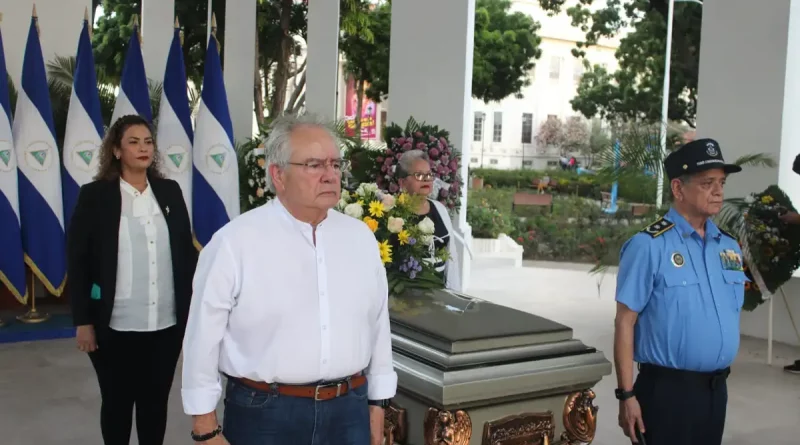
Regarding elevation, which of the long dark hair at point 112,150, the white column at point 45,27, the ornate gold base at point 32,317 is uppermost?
the white column at point 45,27

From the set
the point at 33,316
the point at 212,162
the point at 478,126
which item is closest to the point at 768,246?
the point at 212,162

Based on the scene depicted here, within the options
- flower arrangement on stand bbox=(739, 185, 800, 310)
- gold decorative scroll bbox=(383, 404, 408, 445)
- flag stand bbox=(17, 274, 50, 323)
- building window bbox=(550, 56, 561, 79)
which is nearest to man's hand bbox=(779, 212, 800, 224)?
flower arrangement on stand bbox=(739, 185, 800, 310)

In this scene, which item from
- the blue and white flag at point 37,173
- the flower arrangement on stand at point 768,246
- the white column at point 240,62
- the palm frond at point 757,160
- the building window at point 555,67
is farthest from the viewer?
the building window at point 555,67

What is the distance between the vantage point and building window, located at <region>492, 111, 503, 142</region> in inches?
1055

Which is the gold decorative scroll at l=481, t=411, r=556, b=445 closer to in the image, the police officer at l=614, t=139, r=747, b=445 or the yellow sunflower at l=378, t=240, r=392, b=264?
the police officer at l=614, t=139, r=747, b=445

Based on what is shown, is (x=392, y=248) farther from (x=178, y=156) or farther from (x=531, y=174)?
(x=531, y=174)

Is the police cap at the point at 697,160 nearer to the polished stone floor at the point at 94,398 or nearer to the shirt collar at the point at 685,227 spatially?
the shirt collar at the point at 685,227

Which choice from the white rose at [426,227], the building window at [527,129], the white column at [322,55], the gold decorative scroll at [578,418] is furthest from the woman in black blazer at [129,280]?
the building window at [527,129]

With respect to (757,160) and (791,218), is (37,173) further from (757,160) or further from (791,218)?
(757,160)

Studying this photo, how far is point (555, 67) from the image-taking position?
27.7 m

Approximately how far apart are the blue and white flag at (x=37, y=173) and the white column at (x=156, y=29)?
2.75 metres

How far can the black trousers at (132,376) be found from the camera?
8.65 feet

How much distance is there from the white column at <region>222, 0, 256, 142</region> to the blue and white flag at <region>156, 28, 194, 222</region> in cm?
366

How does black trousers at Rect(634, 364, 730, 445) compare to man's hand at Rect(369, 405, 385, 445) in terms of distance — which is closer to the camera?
man's hand at Rect(369, 405, 385, 445)
